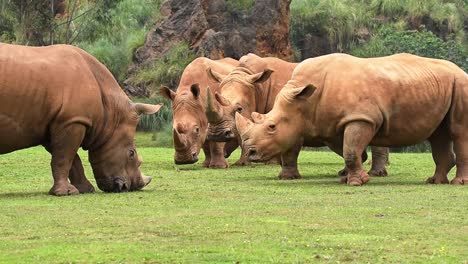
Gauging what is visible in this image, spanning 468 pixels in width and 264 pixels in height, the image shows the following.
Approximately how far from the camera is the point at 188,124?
20.5m

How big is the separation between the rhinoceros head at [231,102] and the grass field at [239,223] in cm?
254

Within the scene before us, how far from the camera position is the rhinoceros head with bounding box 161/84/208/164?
2027 centimetres

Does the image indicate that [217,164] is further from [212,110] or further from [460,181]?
[460,181]

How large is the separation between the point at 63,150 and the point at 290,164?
421 cm

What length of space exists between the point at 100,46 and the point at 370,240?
3114 centimetres

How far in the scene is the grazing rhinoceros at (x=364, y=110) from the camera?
16.7 metres

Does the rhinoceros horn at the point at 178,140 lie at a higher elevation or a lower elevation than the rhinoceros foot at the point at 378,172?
higher

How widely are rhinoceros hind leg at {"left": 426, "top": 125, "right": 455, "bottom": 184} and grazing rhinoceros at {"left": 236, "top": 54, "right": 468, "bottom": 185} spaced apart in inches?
0.6

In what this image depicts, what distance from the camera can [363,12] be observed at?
42.2 m

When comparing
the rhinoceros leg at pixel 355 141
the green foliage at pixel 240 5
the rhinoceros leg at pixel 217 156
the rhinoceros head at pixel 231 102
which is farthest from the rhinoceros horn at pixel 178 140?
the green foliage at pixel 240 5

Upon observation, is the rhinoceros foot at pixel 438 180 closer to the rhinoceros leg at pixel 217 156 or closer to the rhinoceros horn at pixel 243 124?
the rhinoceros horn at pixel 243 124

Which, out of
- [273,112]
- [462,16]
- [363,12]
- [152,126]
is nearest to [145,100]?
[152,126]

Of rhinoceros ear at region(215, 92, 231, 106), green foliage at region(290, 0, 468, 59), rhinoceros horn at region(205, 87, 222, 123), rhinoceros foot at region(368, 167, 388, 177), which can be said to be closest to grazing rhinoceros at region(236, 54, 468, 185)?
rhinoceros foot at region(368, 167, 388, 177)

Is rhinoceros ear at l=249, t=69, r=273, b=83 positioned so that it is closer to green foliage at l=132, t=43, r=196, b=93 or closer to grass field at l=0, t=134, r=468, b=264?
grass field at l=0, t=134, r=468, b=264
